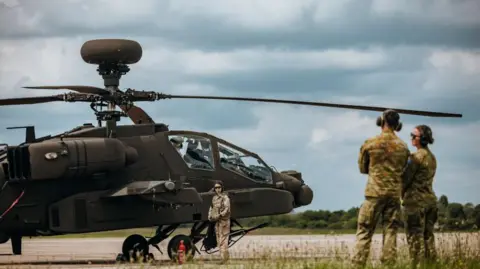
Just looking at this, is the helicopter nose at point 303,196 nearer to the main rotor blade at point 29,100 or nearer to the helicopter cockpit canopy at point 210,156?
the helicopter cockpit canopy at point 210,156

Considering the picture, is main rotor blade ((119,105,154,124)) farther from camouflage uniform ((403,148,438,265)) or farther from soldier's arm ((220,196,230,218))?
camouflage uniform ((403,148,438,265))

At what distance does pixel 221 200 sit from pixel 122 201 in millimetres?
1862

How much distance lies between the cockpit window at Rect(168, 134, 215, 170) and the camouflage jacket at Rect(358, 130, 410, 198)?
8.10 metres

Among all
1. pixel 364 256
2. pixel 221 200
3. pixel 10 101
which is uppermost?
pixel 10 101

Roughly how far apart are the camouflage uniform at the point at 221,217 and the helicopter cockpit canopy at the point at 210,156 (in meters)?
1.06

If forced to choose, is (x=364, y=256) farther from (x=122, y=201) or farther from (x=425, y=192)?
(x=122, y=201)

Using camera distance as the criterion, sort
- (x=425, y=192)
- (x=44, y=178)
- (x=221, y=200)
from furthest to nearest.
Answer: (x=221, y=200)
(x=44, y=178)
(x=425, y=192)

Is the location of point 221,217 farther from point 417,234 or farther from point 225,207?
point 417,234

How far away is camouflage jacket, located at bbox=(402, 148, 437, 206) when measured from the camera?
14125 millimetres

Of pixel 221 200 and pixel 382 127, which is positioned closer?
pixel 382 127

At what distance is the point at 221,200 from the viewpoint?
806 inches

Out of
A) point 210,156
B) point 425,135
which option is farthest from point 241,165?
point 425,135

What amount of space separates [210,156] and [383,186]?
842 centimetres

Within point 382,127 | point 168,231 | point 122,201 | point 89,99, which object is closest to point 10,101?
point 89,99
